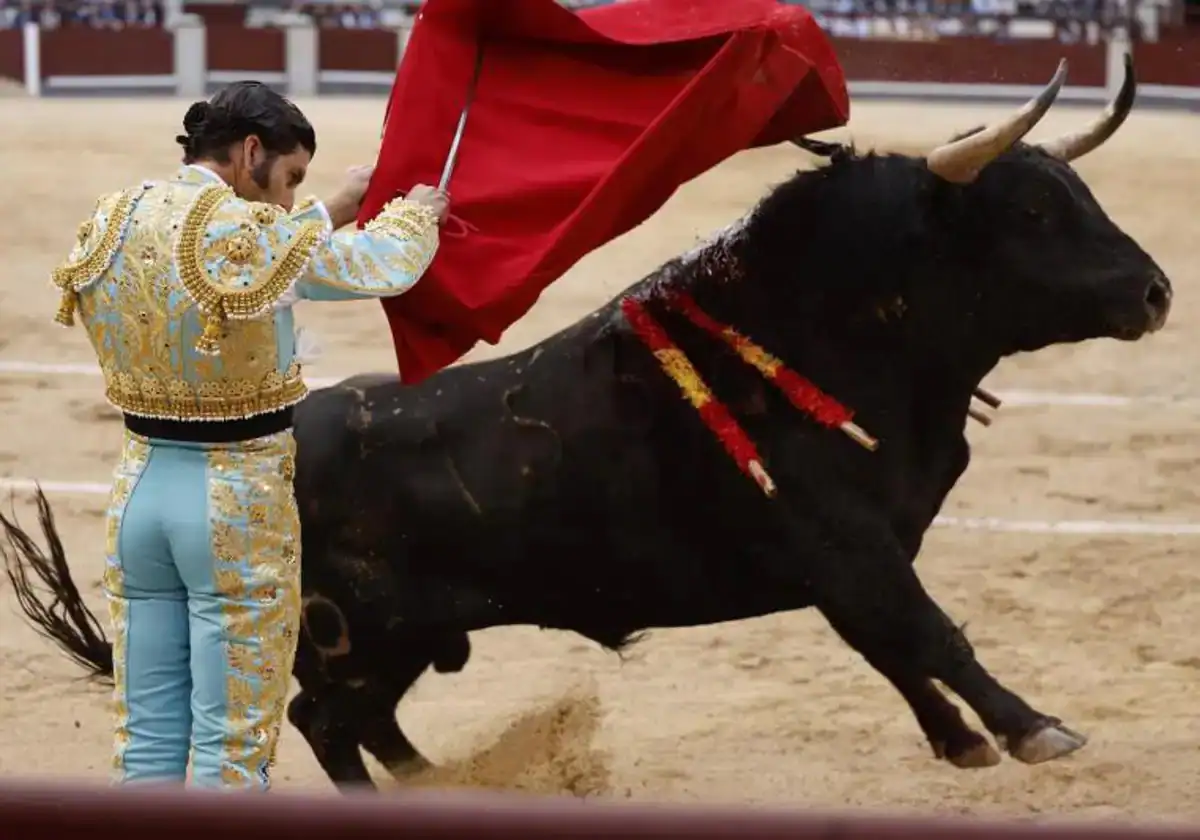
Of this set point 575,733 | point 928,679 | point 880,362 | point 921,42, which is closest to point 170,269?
point 880,362

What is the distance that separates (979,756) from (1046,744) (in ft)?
0.76

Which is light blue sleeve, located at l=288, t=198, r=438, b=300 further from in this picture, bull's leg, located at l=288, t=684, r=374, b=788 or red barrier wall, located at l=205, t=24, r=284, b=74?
red barrier wall, located at l=205, t=24, r=284, b=74

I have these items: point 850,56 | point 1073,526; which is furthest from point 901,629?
point 850,56

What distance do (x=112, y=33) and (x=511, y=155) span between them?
19.0 m

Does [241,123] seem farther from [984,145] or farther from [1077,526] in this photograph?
[1077,526]

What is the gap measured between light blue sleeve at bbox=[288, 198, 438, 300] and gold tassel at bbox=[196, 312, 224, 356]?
0.12m

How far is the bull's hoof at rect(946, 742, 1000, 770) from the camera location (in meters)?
3.83

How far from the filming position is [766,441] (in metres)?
3.85

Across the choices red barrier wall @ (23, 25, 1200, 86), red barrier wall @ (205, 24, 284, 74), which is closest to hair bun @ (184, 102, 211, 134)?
red barrier wall @ (23, 25, 1200, 86)

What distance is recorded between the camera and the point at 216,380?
314 centimetres

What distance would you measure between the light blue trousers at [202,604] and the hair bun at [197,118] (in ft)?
1.56

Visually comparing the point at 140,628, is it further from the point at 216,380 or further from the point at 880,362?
the point at 880,362

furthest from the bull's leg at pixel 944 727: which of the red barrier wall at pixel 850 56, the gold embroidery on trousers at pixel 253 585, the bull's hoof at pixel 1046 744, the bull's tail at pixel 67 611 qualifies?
the red barrier wall at pixel 850 56

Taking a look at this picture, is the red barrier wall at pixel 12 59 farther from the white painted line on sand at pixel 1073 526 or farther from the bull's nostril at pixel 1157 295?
the bull's nostril at pixel 1157 295
